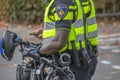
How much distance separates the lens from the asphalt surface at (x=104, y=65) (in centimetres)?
899

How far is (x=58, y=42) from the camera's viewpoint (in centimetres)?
416

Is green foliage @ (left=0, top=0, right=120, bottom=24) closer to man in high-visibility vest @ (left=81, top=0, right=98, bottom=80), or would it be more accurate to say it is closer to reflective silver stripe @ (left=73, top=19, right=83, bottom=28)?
man in high-visibility vest @ (left=81, top=0, right=98, bottom=80)

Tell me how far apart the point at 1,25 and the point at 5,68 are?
4.51 m

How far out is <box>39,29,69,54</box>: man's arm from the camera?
13.6 ft

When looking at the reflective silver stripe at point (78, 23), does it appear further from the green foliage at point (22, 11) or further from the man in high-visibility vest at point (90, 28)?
the green foliage at point (22, 11)

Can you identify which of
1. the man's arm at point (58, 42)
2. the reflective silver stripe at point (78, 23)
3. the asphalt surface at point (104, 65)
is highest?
the reflective silver stripe at point (78, 23)

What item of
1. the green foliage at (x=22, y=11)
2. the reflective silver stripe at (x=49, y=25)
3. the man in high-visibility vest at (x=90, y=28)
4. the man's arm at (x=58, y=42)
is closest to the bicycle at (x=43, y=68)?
the man's arm at (x=58, y=42)

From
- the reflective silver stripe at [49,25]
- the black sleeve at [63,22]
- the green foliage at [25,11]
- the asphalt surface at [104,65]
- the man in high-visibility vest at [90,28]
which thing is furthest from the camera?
the green foliage at [25,11]

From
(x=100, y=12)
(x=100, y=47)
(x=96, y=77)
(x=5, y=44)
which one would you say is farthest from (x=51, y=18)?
(x=100, y=12)

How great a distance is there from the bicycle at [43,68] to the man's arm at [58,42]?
0.10 metres

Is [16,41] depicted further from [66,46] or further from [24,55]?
[66,46]

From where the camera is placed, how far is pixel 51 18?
4266mm

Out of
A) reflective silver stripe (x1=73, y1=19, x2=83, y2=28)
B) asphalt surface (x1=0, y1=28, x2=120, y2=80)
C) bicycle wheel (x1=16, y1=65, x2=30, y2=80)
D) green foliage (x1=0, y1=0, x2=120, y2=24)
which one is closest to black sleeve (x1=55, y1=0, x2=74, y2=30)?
reflective silver stripe (x1=73, y1=19, x2=83, y2=28)

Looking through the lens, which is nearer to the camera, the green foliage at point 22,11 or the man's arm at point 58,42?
the man's arm at point 58,42
